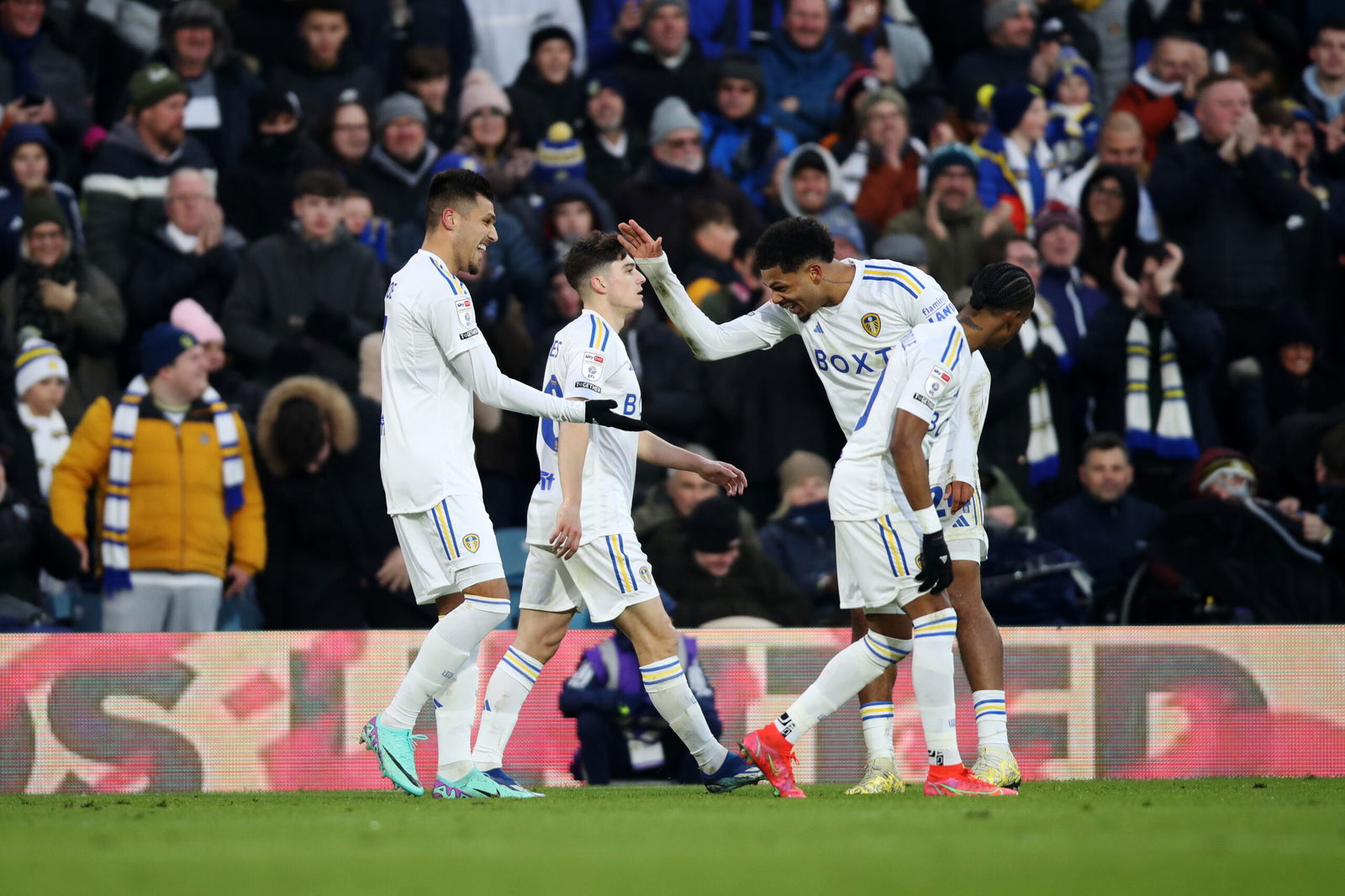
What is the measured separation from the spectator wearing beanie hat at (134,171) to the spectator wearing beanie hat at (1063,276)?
5.85 m

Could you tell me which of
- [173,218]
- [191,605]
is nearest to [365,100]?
[173,218]

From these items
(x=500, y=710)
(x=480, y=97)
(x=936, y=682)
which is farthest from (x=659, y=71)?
(x=936, y=682)

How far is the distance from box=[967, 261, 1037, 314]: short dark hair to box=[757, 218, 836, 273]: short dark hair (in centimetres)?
70

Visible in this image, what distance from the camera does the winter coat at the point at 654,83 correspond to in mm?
13828

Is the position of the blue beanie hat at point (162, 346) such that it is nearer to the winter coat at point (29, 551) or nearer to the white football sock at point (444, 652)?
the winter coat at point (29, 551)

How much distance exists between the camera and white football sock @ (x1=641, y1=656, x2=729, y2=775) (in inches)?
304

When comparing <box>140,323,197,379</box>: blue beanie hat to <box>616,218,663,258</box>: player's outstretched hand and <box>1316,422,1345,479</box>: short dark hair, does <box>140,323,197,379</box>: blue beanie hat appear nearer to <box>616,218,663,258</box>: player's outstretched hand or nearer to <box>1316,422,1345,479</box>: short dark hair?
<box>616,218,663,258</box>: player's outstretched hand

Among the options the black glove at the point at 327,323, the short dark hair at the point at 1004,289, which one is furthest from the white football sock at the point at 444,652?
the black glove at the point at 327,323

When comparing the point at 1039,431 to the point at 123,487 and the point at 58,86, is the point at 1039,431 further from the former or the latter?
the point at 58,86

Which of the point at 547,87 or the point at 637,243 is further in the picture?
the point at 547,87

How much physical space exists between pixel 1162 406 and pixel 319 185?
19.5ft

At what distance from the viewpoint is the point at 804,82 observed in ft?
46.9

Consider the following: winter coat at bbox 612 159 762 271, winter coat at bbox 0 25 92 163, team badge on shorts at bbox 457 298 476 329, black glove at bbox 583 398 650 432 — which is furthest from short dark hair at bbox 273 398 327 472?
black glove at bbox 583 398 650 432

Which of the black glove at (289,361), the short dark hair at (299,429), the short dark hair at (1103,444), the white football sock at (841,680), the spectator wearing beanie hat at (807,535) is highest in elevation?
the black glove at (289,361)
